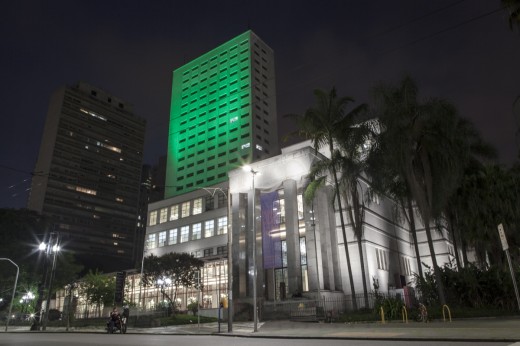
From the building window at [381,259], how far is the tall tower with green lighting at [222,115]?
76341mm

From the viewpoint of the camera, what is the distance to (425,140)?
89.7 ft

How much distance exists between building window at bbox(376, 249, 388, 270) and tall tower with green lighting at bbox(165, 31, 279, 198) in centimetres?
7634

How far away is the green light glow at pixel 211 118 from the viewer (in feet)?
427

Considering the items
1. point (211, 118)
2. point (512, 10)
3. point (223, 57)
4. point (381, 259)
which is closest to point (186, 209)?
point (381, 259)

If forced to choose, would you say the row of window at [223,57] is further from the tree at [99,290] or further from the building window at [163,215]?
the tree at [99,290]

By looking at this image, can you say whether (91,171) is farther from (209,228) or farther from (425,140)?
(425,140)

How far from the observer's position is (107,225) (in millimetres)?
153250

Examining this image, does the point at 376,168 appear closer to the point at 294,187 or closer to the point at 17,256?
the point at 294,187

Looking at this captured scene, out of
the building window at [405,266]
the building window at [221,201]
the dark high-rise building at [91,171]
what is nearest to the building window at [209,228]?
the building window at [221,201]

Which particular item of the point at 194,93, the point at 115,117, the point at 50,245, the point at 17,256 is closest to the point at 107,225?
the point at 115,117

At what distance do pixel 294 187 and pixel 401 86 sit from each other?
64.2 ft

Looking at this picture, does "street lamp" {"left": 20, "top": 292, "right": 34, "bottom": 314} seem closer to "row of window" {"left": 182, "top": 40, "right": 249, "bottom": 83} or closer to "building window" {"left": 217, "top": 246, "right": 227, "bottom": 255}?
"building window" {"left": 217, "top": 246, "right": 227, "bottom": 255}

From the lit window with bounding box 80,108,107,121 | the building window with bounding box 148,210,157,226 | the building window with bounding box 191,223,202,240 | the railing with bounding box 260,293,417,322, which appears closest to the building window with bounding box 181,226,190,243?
the building window with bounding box 191,223,202,240

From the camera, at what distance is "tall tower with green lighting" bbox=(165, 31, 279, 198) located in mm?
129625
